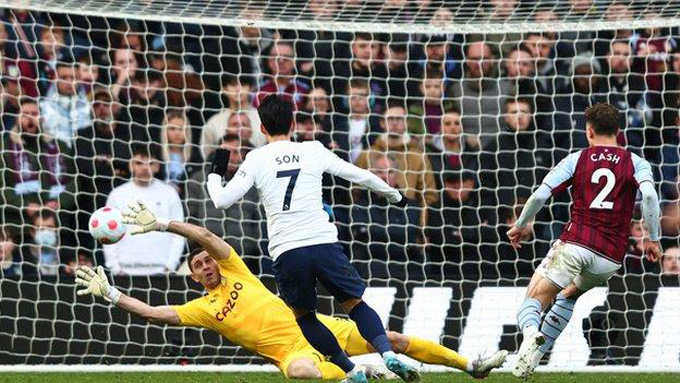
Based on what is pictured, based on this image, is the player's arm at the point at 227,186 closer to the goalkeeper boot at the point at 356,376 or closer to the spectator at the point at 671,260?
the goalkeeper boot at the point at 356,376

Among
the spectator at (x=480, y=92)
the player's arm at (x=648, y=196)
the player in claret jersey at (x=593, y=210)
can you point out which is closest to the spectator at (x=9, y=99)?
the spectator at (x=480, y=92)

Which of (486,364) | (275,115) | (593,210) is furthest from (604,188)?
(275,115)

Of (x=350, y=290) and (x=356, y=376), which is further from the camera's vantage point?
(x=356, y=376)

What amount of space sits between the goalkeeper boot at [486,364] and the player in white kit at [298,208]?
1.05 metres

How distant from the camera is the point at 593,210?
8539 millimetres

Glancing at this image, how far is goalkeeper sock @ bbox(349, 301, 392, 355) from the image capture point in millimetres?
8062

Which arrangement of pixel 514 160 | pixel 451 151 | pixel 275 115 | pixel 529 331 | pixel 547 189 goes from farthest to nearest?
pixel 451 151 < pixel 514 160 < pixel 547 189 < pixel 529 331 < pixel 275 115

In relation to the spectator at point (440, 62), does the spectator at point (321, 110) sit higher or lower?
lower

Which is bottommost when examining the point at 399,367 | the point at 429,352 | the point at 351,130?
the point at 429,352

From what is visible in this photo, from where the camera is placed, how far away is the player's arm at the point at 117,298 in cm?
919

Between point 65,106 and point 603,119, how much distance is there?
5812 mm

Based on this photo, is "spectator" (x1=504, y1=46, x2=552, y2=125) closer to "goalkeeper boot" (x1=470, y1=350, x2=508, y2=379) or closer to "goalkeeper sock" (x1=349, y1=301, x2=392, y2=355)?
"goalkeeper boot" (x1=470, y1=350, x2=508, y2=379)

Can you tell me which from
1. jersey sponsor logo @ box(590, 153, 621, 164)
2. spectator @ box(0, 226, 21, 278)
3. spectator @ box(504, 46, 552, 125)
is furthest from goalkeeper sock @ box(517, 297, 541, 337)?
spectator @ box(0, 226, 21, 278)

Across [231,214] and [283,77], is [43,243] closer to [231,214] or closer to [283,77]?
[231,214]
